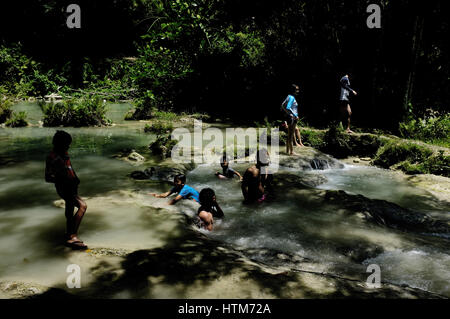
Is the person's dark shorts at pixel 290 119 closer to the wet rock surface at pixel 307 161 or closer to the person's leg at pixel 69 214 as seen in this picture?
the wet rock surface at pixel 307 161

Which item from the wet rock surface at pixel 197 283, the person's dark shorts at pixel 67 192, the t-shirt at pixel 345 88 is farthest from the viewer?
the t-shirt at pixel 345 88

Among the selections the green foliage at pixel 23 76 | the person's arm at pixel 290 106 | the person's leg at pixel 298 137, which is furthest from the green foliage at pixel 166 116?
the green foliage at pixel 23 76

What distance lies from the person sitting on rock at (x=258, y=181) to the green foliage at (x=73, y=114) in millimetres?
11702

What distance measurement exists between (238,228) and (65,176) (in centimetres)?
339

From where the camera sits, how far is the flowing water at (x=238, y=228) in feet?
15.8

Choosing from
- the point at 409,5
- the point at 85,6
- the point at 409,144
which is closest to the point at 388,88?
the point at 409,5

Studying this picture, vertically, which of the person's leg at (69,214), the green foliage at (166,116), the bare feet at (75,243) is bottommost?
the bare feet at (75,243)

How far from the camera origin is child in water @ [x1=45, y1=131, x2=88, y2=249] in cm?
438

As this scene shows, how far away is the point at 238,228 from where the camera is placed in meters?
6.61

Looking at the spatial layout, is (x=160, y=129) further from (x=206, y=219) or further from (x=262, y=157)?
(x=206, y=219)

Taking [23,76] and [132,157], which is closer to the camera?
[23,76]

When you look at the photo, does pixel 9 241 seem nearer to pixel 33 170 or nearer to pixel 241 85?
pixel 33 170
